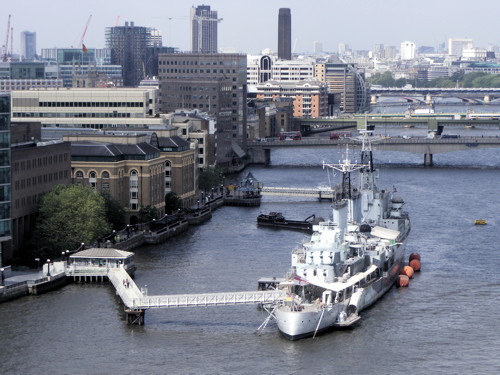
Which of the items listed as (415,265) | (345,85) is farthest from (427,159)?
(345,85)

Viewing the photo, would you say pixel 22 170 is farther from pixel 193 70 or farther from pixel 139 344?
pixel 193 70

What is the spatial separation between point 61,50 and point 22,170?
412 feet

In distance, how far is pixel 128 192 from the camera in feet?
174

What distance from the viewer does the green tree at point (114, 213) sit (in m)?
49.3

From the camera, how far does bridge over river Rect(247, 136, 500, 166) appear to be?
8575 centimetres

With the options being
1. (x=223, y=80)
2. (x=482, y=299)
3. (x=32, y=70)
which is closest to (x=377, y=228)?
(x=482, y=299)

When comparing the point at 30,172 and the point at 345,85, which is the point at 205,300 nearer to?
the point at 30,172

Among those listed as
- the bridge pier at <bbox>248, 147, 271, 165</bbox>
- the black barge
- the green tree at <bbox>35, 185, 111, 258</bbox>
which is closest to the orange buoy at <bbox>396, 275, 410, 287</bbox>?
the green tree at <bbox>35, 185, 111, 258</bbox>

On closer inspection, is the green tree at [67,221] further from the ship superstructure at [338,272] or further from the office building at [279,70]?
the office building at [279,70]

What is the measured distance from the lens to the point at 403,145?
86312mm

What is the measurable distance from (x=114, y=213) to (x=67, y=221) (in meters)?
5.56

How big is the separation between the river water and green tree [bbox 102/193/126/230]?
1889 millimetres

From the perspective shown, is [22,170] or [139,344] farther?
[22,170]

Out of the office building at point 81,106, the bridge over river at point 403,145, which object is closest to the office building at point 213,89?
the bridge over river at point 403,145
